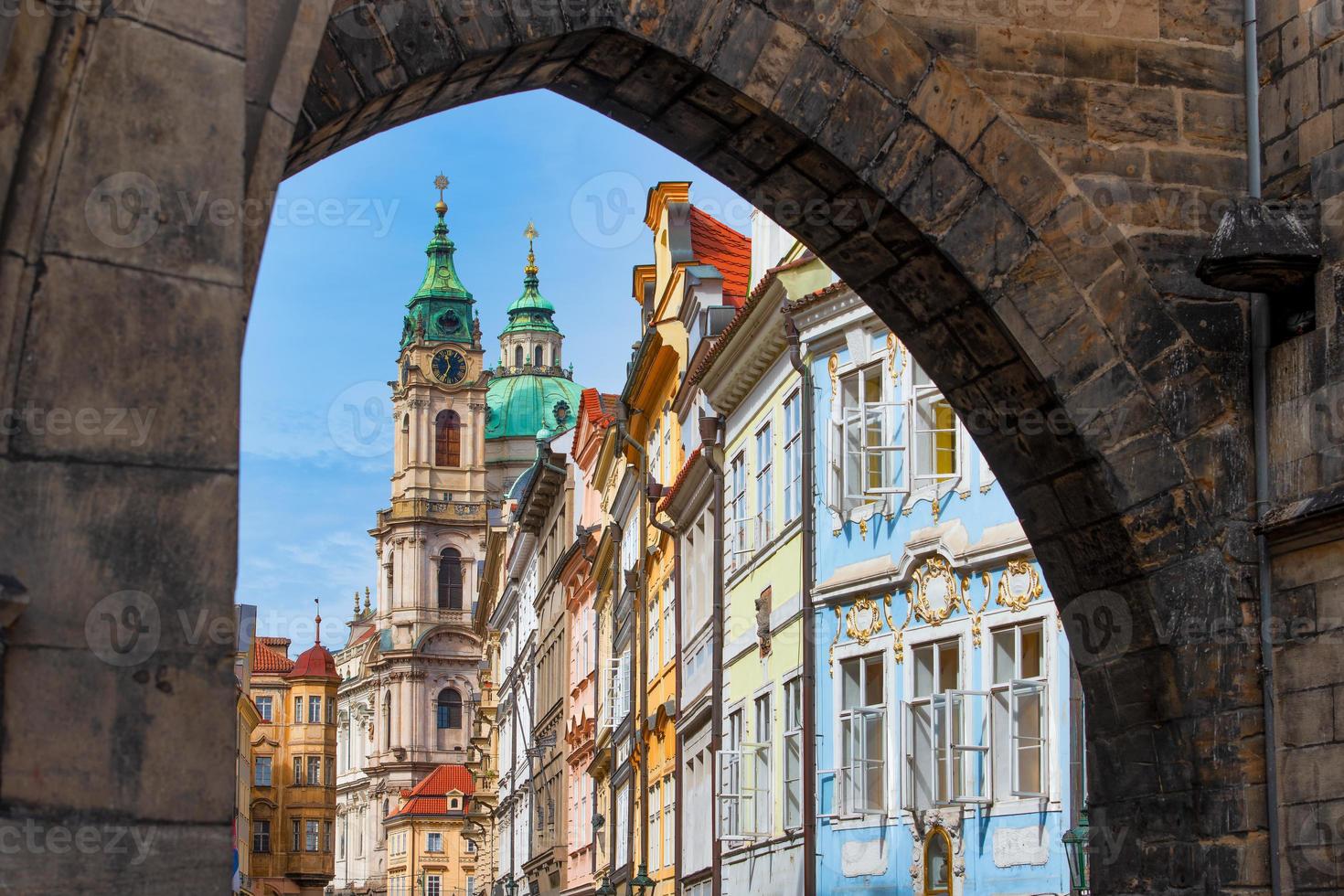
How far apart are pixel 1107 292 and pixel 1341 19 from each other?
118 centimetres

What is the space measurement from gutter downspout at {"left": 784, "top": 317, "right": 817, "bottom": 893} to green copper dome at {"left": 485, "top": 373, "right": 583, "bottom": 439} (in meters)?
108

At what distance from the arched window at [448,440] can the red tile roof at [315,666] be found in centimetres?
1947

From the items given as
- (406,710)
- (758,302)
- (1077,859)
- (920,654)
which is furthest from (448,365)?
(1077,859)

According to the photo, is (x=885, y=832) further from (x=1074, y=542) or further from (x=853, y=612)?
(x=1074, y=542)

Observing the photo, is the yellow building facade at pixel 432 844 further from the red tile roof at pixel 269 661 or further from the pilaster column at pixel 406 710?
the red tile roof at pixel 269 661

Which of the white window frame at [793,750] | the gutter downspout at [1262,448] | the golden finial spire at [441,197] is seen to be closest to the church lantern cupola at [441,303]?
the golden finial spire at [441,197]

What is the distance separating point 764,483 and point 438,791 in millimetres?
83543

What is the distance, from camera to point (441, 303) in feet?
375

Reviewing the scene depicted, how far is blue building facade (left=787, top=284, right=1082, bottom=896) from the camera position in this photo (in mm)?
15836

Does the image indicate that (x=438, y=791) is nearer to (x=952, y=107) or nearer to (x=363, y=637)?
(x=363, y=637)

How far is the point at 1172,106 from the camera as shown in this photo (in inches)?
301

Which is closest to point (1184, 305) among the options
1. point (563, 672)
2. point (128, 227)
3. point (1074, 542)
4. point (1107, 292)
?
point (1107, 292)

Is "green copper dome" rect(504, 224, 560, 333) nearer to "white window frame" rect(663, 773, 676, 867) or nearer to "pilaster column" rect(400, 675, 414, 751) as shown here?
"pilaster column" rect(400, 675, 414, 751)

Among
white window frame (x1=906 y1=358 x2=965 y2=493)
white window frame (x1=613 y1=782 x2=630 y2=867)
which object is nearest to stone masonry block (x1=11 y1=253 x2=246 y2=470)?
white window frame (x1=906 y1=358 x2=965 y2=493)
